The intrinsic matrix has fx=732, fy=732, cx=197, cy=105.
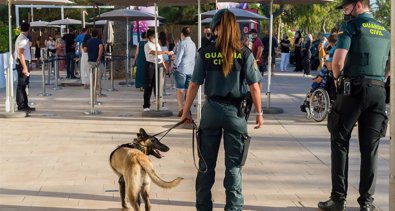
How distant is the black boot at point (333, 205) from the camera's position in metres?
6.55

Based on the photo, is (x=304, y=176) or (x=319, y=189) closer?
(x=319, y=189)

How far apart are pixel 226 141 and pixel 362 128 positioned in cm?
134

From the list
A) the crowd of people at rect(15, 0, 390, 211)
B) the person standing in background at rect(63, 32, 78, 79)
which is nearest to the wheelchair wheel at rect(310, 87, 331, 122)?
the crowd of people at rect(15, 0, 390, 211)

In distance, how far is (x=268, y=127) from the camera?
41.0ft

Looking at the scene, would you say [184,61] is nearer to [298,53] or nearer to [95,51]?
[95,51]

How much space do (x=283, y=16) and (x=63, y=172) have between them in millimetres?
49013

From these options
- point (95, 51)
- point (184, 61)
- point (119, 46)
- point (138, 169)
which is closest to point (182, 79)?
point (184, 61)

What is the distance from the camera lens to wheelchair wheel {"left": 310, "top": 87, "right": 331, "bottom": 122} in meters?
13.1

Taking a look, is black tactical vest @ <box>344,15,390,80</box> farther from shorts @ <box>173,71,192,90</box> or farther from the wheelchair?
shorts @ <box>173,71,192,90</box>

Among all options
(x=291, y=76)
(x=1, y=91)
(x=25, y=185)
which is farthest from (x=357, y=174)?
(x=291, y=76)

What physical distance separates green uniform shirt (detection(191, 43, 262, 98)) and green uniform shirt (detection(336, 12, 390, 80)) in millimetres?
913

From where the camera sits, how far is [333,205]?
6.57 metres

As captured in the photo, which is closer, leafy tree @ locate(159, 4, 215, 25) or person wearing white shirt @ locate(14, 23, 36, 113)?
person wearing white shirt @ locate(14, 23, 36, 113)

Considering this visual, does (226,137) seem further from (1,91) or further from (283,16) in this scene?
(283,16)
